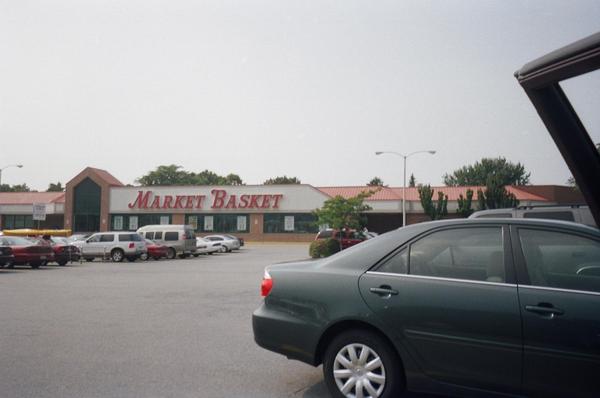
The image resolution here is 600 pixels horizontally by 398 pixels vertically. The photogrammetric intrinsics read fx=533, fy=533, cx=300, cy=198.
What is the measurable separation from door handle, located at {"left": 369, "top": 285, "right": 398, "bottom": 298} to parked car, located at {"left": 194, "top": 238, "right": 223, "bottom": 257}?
29.4 metres

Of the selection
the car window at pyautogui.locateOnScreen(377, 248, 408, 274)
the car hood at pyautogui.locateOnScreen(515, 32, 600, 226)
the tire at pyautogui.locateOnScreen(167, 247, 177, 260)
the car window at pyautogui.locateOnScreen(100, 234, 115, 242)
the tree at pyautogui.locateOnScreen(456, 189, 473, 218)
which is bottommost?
the tire at pyautogui.locateOnScreen(167, 247, 177, 260)

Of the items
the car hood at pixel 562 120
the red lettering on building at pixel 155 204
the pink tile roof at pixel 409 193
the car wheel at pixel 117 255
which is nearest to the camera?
the car hood at pixel 562 120

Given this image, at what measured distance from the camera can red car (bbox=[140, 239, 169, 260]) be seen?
28141 millimetres

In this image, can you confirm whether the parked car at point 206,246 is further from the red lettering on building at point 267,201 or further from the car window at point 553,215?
the car window at point 553,215

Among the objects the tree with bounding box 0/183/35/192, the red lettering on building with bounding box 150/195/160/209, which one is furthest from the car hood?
the tree with bounding box 0/183/35/192

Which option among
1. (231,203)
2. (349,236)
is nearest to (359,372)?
(349,236)

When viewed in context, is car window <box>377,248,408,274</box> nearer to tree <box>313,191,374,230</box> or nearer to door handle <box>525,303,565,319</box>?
door handle <box>525,303,565,319</box>

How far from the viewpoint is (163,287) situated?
1388cm

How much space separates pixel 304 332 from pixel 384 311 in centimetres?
76

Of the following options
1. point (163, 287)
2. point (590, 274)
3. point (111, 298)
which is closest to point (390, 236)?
point (590, 274)

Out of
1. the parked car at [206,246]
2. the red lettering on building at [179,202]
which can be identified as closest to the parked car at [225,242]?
the parked car at [206,246]

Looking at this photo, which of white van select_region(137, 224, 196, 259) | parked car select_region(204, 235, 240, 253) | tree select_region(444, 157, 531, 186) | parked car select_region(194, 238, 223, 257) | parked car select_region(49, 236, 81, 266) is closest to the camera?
parked car select_region(49, 236, 81, 266)

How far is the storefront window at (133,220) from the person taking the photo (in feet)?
188

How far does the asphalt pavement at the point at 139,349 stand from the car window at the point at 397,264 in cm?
138
